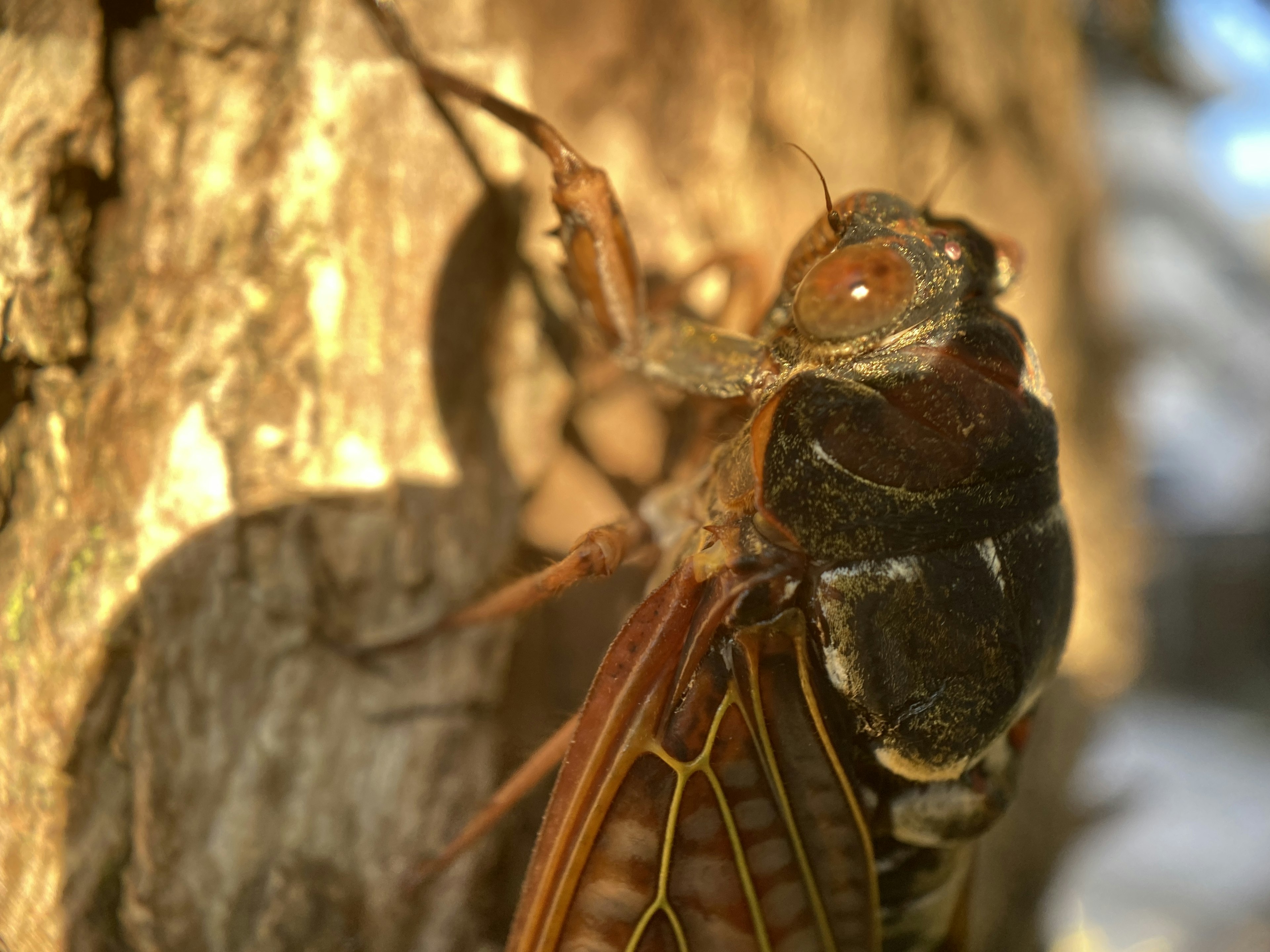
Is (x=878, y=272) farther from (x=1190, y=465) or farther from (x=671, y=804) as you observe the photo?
(x=1190, y=465)

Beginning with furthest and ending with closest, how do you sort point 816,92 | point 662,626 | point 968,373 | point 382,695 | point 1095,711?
point 1095,711
point 816,92
point 382,695
point 968,373
point 662,626

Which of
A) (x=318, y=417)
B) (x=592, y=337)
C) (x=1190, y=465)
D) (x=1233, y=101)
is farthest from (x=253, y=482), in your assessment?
(x=1233, y=101)

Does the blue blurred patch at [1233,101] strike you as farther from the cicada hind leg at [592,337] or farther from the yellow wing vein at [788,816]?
the yellow wing vein at [788,816]

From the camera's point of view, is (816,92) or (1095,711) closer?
(816,92)

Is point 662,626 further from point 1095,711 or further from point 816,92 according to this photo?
point 1095,711

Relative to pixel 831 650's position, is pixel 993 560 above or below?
above

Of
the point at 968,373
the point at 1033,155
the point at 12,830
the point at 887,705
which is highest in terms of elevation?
the point at 1033,155

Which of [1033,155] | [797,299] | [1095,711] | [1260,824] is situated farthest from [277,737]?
[1260,824]
